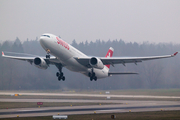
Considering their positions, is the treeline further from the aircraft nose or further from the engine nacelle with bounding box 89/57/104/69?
the aircraft nose

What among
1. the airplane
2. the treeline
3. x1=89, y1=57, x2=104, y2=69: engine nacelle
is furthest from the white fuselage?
the treeline

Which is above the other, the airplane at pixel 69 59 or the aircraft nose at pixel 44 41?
the aircraft nose at pixel 44 41

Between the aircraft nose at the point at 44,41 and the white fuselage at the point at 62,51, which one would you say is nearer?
the aircraft nose at the point at 44,41

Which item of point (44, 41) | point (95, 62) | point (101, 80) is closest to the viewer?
point (44, 41)

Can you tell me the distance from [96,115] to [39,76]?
41229 millimetres

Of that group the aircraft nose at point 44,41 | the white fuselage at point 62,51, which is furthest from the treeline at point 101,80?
the aircraft nose at point 44,41

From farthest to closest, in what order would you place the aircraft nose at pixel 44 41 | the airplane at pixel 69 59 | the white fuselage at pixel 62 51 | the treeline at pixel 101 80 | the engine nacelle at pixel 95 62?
1. the treeline at pixel 101 80
2. the engine nacelle at pixel 95 62
3. the airplane at pixel 69 59
4. the white fuselage at pixel 62 51
5. the aircraft nose at pixel 44 41

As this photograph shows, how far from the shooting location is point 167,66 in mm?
73500

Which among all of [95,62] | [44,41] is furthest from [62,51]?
[95,62]

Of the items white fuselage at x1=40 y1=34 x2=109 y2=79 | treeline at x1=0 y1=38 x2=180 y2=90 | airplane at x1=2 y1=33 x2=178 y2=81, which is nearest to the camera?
white fuselage at x1=40 y1=34 x2=109 y2=79

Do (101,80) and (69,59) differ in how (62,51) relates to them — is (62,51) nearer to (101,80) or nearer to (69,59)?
(69,59)

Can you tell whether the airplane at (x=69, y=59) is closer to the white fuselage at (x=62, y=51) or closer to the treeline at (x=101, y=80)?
the white fuselage at (x=62, y=51)

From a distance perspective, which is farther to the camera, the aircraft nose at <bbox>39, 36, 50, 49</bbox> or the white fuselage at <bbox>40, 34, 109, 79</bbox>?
the white fuselage at <bbox>40, 34, 109, 79</bbox>

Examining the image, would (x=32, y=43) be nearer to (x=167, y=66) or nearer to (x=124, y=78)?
(x=124, y=78)
